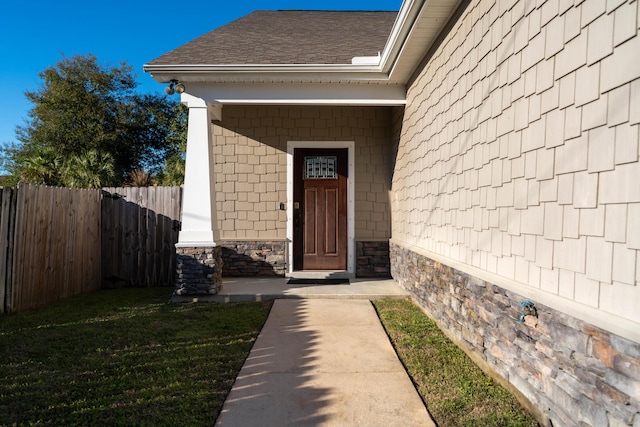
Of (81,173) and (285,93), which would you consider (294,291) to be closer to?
(285,93)

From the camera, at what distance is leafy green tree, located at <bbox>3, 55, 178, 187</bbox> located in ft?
65.1

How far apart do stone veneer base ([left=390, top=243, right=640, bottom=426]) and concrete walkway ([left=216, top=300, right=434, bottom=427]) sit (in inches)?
25.8

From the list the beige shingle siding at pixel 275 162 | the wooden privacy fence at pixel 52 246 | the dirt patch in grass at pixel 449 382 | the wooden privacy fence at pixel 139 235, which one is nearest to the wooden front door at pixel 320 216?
the beige shingle siding at pixel 275 162

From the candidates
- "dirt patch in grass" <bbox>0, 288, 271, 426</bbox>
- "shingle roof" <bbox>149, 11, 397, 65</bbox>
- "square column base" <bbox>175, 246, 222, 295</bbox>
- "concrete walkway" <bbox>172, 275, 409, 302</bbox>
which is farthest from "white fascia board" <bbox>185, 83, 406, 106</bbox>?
"dirt patch in grass" <bbox>0, 288, 271, 426</bbox>

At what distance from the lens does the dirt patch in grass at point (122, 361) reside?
256 cm

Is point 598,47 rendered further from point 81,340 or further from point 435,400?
point 81,340

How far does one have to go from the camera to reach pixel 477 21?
3.67 metres

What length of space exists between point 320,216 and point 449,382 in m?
4.64

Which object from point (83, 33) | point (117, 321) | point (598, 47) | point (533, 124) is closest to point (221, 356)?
point (117, 321)

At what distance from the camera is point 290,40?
718cm

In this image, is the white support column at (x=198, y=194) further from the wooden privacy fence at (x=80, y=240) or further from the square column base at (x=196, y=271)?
the wooden privacy fence at (x=80, y=240)

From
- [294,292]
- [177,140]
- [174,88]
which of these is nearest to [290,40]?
[174,88]

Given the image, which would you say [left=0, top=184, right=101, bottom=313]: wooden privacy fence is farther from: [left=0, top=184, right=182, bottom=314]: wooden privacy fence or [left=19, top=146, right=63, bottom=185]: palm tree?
[left=19, top=146, right=63, bottom=185]: palm tree

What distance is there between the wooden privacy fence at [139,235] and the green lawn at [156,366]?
163cm
